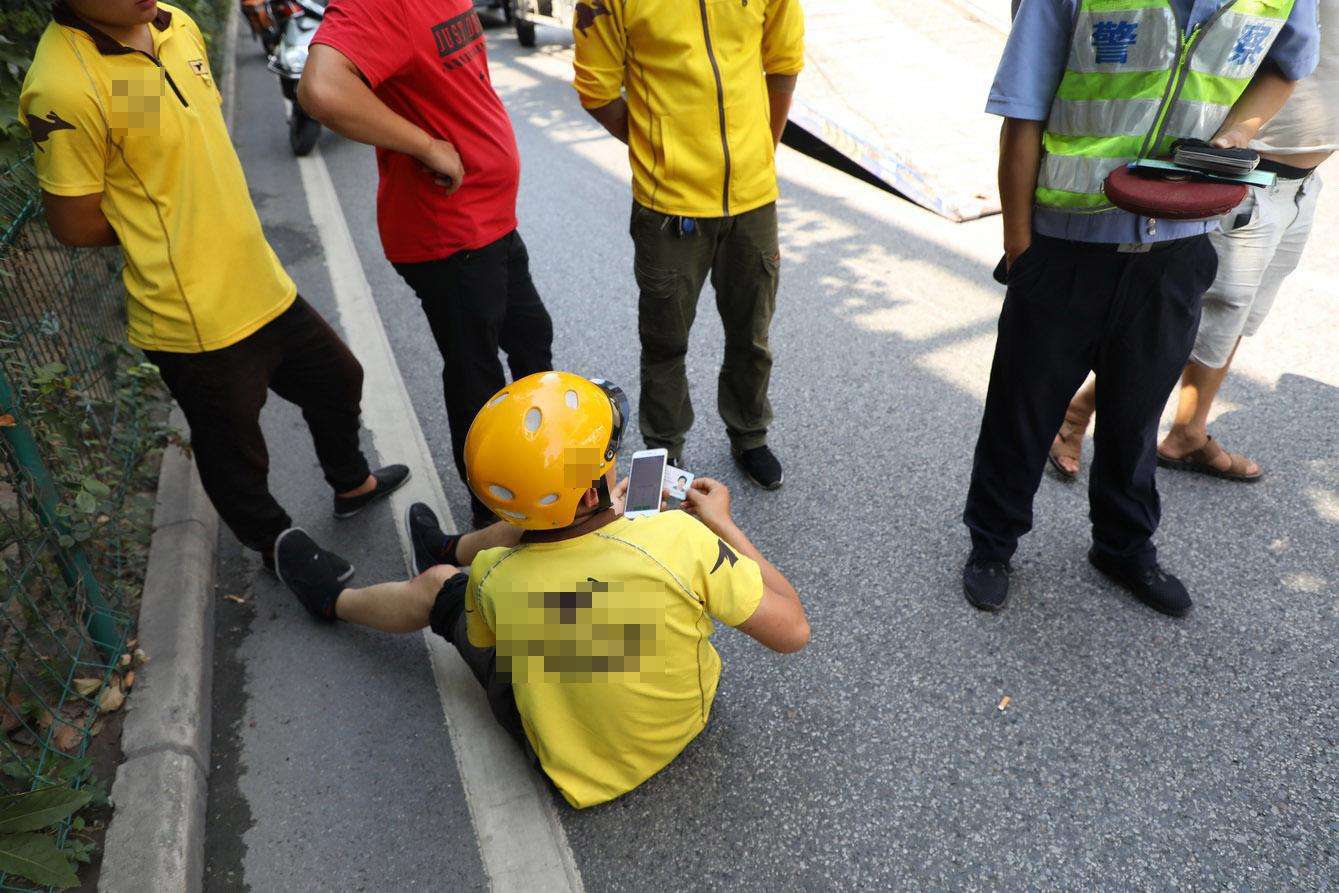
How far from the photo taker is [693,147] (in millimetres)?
2830

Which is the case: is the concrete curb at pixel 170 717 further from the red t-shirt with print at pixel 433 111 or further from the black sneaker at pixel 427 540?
the red t-shirt with print at pixel 433 111

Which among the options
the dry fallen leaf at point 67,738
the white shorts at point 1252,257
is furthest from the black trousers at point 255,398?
the white shorts at point 1252,257

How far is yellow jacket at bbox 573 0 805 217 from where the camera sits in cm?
268

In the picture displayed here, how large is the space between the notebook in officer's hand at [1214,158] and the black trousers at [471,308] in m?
1.96

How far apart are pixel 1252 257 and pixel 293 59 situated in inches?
343

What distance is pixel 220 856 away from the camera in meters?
2.23

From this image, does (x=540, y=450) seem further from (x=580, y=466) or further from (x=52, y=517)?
(x=52, y=517)

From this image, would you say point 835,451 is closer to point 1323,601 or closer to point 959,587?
point 959,587

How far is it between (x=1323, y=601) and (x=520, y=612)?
8.06 ft

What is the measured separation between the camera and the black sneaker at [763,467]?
338 cm

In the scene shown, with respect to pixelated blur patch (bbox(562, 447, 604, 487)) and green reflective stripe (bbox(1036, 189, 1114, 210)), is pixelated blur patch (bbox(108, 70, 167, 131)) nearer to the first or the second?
pixelated blur patch (bbox(562, 447, 604, 487))

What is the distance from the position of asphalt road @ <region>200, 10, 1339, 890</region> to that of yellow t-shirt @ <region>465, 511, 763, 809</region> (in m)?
0.22

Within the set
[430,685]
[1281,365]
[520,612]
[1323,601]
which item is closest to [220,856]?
[430,685]

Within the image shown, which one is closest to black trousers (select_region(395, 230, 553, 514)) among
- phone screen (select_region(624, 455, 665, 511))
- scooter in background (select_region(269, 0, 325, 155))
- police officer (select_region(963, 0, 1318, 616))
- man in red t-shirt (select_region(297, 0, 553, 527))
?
man in red t-shirt (select_region(297, 0, 553, 527))
